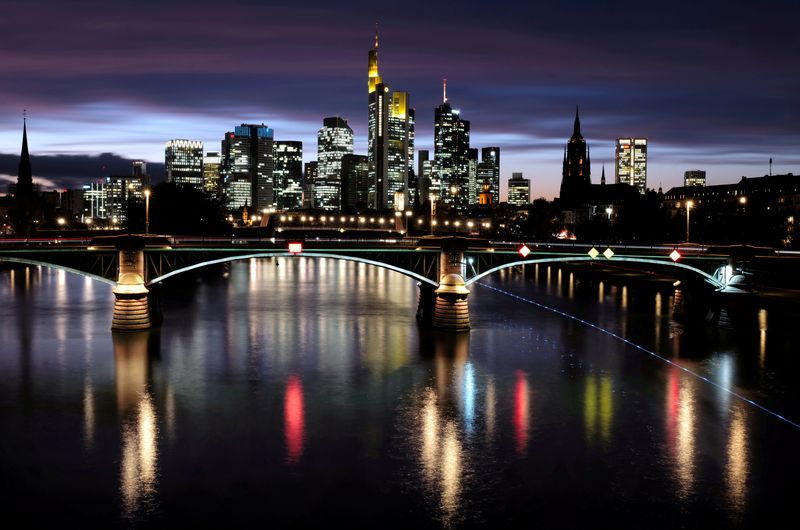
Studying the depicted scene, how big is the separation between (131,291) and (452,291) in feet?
84.3

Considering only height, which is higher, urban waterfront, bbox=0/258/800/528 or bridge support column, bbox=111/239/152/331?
bridge support column, bbox=111/239/152/331

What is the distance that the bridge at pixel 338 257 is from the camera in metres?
63.0

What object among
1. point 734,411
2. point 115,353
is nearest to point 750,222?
point 734,411

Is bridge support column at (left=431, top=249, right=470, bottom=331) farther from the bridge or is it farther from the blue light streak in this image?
the blue light streak

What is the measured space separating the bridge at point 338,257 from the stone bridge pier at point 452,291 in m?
0.08

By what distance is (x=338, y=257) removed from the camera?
2625 inches

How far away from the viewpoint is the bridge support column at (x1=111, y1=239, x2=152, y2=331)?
6266 cm

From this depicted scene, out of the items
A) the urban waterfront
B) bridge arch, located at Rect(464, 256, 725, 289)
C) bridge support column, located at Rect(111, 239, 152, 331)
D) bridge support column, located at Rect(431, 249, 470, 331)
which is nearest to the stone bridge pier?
bridge support column, located at Rect(431, 249, 470, 331)

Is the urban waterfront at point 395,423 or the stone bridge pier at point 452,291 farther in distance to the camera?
the stone bridge pier at point 452,291

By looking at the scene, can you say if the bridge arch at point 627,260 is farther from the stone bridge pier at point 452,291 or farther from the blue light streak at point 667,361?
the blue light streak at point 667,361

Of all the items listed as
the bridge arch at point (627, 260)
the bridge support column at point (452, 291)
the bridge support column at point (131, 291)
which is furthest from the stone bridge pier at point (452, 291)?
the bridge support column at point (131, 291)

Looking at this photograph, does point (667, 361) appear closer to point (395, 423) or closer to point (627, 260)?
point (627, 260)

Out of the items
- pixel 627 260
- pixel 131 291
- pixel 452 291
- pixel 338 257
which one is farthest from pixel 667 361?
pixel 131 291

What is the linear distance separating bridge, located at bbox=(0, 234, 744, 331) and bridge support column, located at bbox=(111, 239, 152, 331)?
75 millimetres
